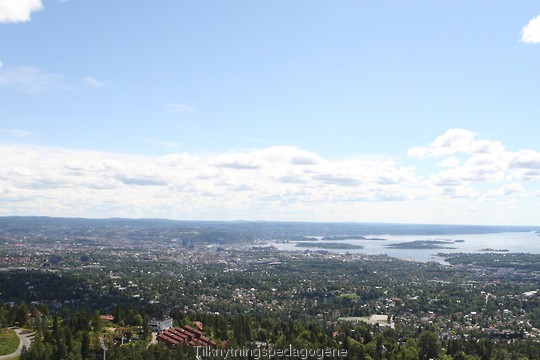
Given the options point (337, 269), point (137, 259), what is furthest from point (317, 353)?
point (137, 259)

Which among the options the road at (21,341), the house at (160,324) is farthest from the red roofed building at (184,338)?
the road at (21,341)

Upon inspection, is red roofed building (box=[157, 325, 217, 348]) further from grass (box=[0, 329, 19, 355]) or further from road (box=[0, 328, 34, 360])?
grass (box=[0, 329, 19, 355])

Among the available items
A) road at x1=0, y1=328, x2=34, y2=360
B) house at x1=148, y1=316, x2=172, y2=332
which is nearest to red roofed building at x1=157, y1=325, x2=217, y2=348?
house at x1=148, y1=316, x2=172, y2=332

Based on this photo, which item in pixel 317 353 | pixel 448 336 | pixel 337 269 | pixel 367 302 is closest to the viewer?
pixel 317 353

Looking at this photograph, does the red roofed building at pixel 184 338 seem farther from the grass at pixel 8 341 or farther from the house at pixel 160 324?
the grass at pixel 8 341

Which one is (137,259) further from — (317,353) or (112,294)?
(317,353)

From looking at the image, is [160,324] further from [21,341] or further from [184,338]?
[21,341]

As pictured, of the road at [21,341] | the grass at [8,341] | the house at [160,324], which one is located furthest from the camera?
the house at [160,324]

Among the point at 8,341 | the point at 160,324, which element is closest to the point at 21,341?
the point at 8,341

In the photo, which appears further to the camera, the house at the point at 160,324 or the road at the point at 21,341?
the house at the point at 160,324
